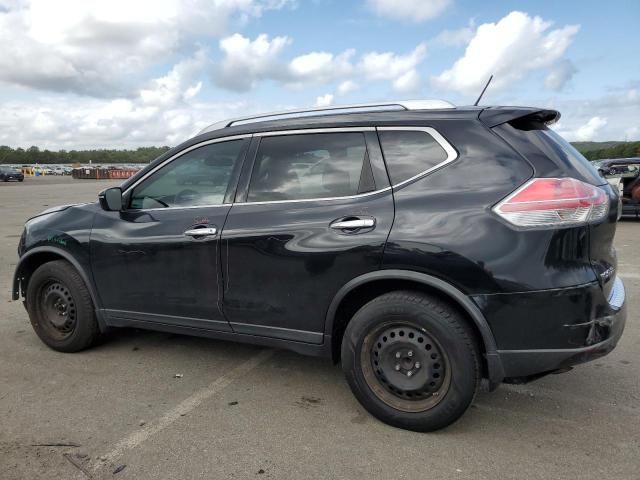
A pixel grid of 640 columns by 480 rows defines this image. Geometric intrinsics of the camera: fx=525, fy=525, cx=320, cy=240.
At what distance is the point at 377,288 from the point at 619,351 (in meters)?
2.40

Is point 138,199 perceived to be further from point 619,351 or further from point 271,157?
point 619,351

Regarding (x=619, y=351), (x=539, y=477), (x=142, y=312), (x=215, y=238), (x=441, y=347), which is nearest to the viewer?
(x=539, y=477)

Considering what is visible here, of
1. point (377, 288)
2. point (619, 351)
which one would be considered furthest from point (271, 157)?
point (619, 351)

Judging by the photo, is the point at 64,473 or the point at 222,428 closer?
the point at 64,473

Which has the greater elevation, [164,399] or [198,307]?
[198,307]

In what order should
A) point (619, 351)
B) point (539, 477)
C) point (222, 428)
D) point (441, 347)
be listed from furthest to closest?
1. point (619, 351)
2. point (222, 428)
3. point (441, 347)
4. point (539, 477)

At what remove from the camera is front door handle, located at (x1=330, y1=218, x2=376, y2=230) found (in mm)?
2986

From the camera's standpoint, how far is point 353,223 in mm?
3021

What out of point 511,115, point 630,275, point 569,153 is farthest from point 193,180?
point 630,275

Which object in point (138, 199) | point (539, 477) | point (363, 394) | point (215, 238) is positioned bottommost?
point (539, 477)

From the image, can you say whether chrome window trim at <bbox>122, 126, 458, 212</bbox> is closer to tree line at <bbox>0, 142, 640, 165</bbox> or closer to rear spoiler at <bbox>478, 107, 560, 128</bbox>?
rear spoiler at <bbox>478, 107, 560, 128</bbox>

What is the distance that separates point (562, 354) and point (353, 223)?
51.0 inches

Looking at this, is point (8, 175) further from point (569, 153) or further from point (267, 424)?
point (569, 153)

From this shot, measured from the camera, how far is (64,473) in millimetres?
2609
